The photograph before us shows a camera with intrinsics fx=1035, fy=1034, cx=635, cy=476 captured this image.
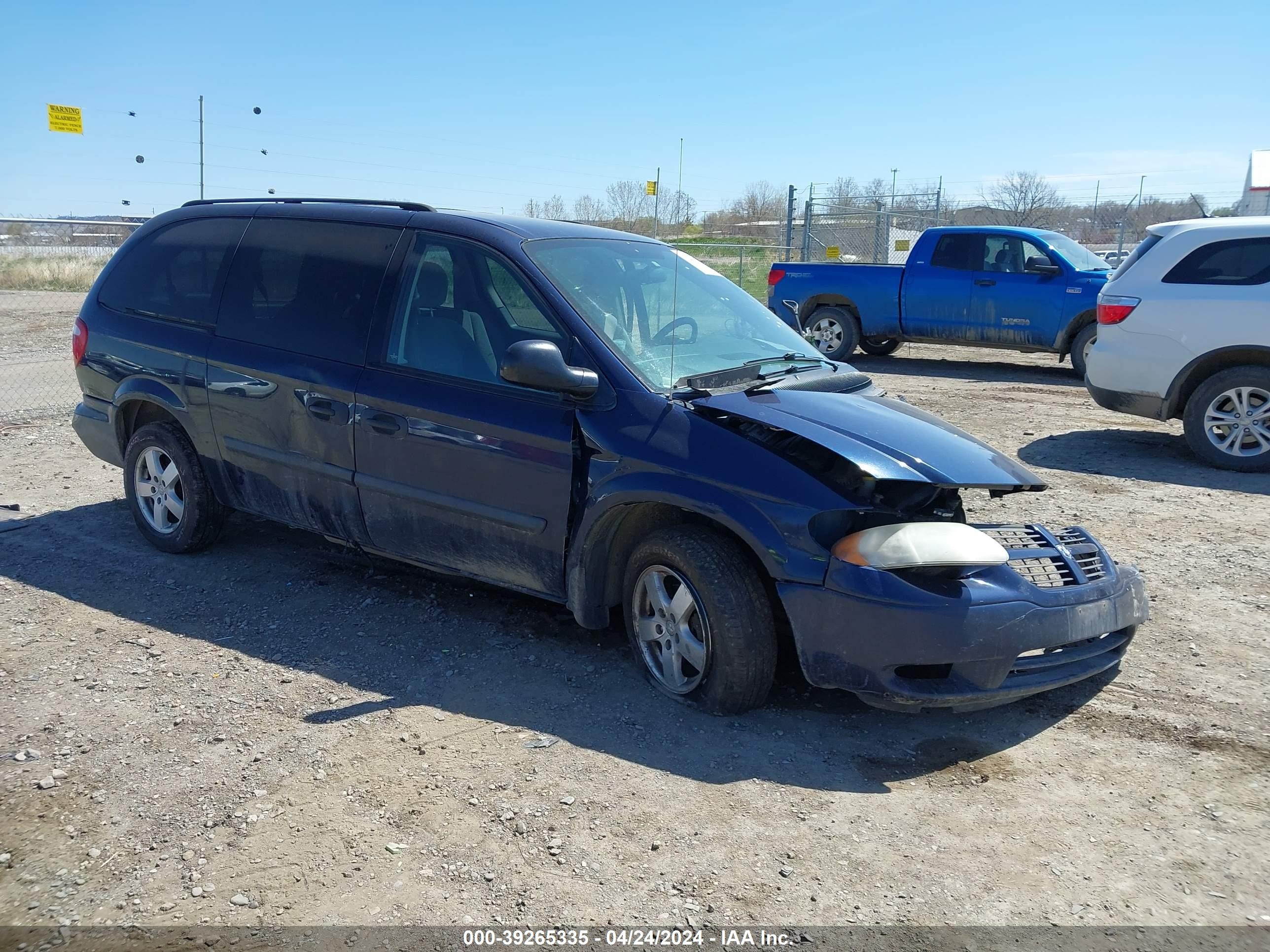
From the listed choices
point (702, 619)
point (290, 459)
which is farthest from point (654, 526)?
point (290, 459)

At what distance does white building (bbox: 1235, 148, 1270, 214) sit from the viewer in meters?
25.4

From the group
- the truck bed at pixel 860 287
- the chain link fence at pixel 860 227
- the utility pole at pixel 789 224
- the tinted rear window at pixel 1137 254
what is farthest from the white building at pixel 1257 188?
the tinted rear window at pixel 1137 254

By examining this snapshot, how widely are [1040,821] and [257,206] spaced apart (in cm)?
470

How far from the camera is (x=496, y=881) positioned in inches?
117

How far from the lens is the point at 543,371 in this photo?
3.95 meters

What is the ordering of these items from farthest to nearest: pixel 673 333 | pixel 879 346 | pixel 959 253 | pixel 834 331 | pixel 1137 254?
pixel 879 346
pixel 834 331
pixel 959 253
pixel 1137 254
pixel 673 333

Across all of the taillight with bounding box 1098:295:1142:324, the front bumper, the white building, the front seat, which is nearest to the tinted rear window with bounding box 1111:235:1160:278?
the taillight with bounding box 1098:295:1142:324

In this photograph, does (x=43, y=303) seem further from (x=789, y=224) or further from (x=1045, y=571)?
(x=1045, y=571)

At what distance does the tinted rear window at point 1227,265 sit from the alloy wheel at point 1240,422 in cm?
→ 91

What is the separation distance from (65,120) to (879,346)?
1374 cm

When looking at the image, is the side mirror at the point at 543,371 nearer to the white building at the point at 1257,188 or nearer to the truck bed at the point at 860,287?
the truck bed at the point at 860,287

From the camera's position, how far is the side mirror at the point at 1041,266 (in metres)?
13.5

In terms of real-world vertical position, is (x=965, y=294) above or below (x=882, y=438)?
above

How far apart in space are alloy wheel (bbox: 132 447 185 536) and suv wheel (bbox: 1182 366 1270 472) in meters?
7.53
